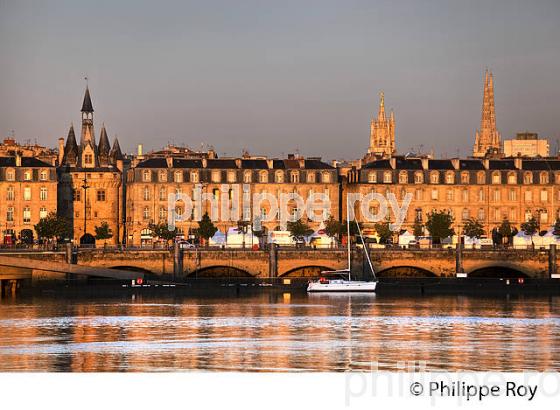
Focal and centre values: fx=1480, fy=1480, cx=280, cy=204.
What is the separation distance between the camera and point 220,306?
195 ft

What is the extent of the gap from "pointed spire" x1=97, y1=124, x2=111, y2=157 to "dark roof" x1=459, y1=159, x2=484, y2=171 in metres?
23.8

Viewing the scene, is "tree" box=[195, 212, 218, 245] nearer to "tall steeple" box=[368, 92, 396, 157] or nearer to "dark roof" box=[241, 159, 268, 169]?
"dark roof" box=[241, 159, 268, 169]

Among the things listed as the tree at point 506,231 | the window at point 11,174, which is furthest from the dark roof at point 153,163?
the tree at point 506,231

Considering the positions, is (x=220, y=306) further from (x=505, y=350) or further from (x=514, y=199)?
(x=514, y=199)

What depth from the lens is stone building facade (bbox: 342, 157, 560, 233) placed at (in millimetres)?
90688

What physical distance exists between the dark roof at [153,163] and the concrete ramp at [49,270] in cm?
2239

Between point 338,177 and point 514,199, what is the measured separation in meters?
11.1

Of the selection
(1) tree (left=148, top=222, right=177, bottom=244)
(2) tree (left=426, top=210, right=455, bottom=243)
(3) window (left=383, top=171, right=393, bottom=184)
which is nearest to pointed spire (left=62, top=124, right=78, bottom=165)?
(1) tree (left=148, top=222, right=177, bottom=244)

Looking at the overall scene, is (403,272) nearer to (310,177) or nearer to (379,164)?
(310,177)

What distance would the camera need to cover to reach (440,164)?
92.0m

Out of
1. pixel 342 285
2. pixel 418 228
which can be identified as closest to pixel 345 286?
pixel 342 285
